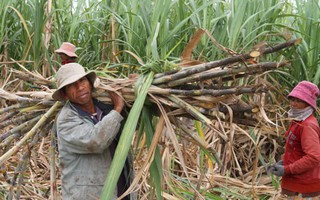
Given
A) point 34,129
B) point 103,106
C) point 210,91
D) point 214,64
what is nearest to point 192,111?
point 210,91

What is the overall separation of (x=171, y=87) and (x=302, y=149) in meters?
0.99

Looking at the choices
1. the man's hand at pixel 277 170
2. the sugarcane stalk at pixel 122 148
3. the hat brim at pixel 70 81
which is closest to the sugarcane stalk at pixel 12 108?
the hat brim at pixel 70 81

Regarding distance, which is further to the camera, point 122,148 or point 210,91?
point 210,91

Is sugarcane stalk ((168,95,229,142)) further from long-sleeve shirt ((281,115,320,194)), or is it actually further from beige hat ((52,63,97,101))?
long-sleeve shirt ((281,115,320,194))

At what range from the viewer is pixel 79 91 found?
2.32 m

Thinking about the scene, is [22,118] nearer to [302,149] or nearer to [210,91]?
[210,91]

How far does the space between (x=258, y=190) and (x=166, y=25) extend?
136cm

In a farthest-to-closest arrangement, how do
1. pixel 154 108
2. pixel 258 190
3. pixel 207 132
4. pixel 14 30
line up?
pixel 14 30 → pixel 207 132 → pixel 258 190 → pixel 154 108

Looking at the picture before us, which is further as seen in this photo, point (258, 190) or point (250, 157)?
point (250, 157)

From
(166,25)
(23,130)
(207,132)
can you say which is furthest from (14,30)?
(23,130)

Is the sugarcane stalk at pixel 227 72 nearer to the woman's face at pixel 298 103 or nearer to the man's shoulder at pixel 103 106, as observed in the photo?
the man's shoulder at pixel 103 106

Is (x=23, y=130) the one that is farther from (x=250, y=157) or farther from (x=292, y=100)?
(x=250, y=157)

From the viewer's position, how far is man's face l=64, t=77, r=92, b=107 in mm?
2320

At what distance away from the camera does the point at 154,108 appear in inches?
94.6
